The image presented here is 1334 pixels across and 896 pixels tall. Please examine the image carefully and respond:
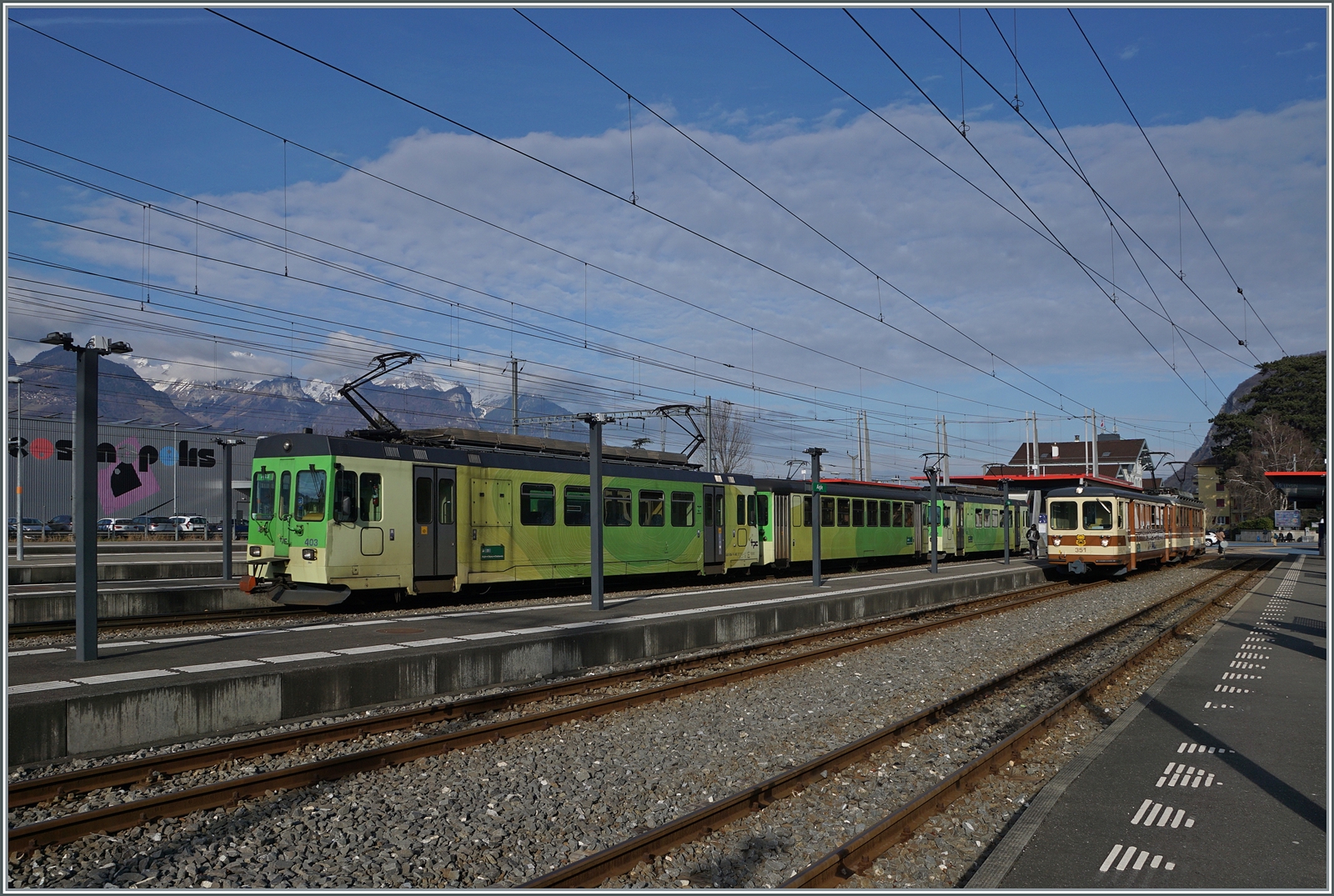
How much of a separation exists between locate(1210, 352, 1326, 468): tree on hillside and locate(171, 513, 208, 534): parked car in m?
78.8

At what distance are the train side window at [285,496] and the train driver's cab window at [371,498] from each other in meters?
1.28

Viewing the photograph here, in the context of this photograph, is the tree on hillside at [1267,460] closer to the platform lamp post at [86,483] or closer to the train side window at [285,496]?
the train side window at [285,496]

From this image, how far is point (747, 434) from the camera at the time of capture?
2611 inches

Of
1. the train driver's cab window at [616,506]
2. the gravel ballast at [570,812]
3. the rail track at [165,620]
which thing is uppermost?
the train driver's cab window at [616,506]

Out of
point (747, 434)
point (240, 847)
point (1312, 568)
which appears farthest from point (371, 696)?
point (747, 434)

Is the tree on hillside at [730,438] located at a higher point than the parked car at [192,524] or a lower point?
higher

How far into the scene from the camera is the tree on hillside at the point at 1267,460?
76875 millimetres

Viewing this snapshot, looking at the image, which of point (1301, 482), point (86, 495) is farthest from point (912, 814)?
point (1301, 482)

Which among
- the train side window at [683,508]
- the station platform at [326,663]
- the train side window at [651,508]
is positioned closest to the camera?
the station platform at [326,663]

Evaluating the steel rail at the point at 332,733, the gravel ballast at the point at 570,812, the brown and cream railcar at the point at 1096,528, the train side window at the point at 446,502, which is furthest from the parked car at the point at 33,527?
the gravel ballast at the point at 570,812

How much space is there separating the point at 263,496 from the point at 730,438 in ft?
164

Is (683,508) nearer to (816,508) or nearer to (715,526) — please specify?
(715,526)

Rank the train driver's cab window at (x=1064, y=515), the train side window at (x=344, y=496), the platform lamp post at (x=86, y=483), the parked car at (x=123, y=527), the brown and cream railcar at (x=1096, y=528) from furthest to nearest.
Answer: the parked car at (x=123, y=527) → the train driver's cab window at (x=1064, y=515) → the brown and cream railcar at (x=1096, y=528) → the train side window at (x=344, y=496) → the platform lamp post at (x=86, y=483)

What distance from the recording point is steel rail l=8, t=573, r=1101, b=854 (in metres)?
5.61
